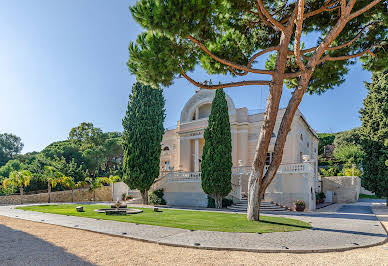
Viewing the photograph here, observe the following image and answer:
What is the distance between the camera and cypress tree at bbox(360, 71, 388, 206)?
56.3 ft

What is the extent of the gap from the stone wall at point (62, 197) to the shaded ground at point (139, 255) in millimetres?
16563

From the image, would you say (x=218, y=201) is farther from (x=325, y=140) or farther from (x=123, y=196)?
(x=325, y=140)

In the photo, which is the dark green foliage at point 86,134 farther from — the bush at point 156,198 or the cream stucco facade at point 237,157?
the bush at point 156,198

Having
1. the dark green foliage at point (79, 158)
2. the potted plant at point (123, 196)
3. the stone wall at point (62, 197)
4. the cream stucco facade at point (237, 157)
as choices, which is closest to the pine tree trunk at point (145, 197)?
the cream stucco facade at point (237, 157)

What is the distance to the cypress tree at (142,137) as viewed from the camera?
19188 millimetres

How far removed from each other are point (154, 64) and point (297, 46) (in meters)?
4.75

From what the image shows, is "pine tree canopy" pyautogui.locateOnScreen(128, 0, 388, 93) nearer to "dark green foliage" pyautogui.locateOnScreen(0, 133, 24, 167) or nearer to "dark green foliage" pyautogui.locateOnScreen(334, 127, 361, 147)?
"dark green foliage" pyautogui.locateOnScreen(334, 127, 361, 147)

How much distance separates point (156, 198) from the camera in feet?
65.3

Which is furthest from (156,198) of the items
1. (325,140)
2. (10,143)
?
(10,143)

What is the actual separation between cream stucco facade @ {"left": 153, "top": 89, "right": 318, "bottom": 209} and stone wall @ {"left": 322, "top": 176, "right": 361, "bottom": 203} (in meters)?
3.03

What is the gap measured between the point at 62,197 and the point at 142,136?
395 inches

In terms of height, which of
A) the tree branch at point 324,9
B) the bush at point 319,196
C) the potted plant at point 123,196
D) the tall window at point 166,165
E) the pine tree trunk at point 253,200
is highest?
the tree branch at point 324,9

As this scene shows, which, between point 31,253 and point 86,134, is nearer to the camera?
point 31,253

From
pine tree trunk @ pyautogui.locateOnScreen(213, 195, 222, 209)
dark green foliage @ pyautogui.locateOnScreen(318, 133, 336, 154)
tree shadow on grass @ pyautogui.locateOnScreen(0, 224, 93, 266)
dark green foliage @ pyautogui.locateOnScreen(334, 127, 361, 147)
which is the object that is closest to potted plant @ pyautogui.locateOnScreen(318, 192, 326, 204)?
pine tree trunk @ pyautogui.locateOnScreen(213, 195, 222, 209)
